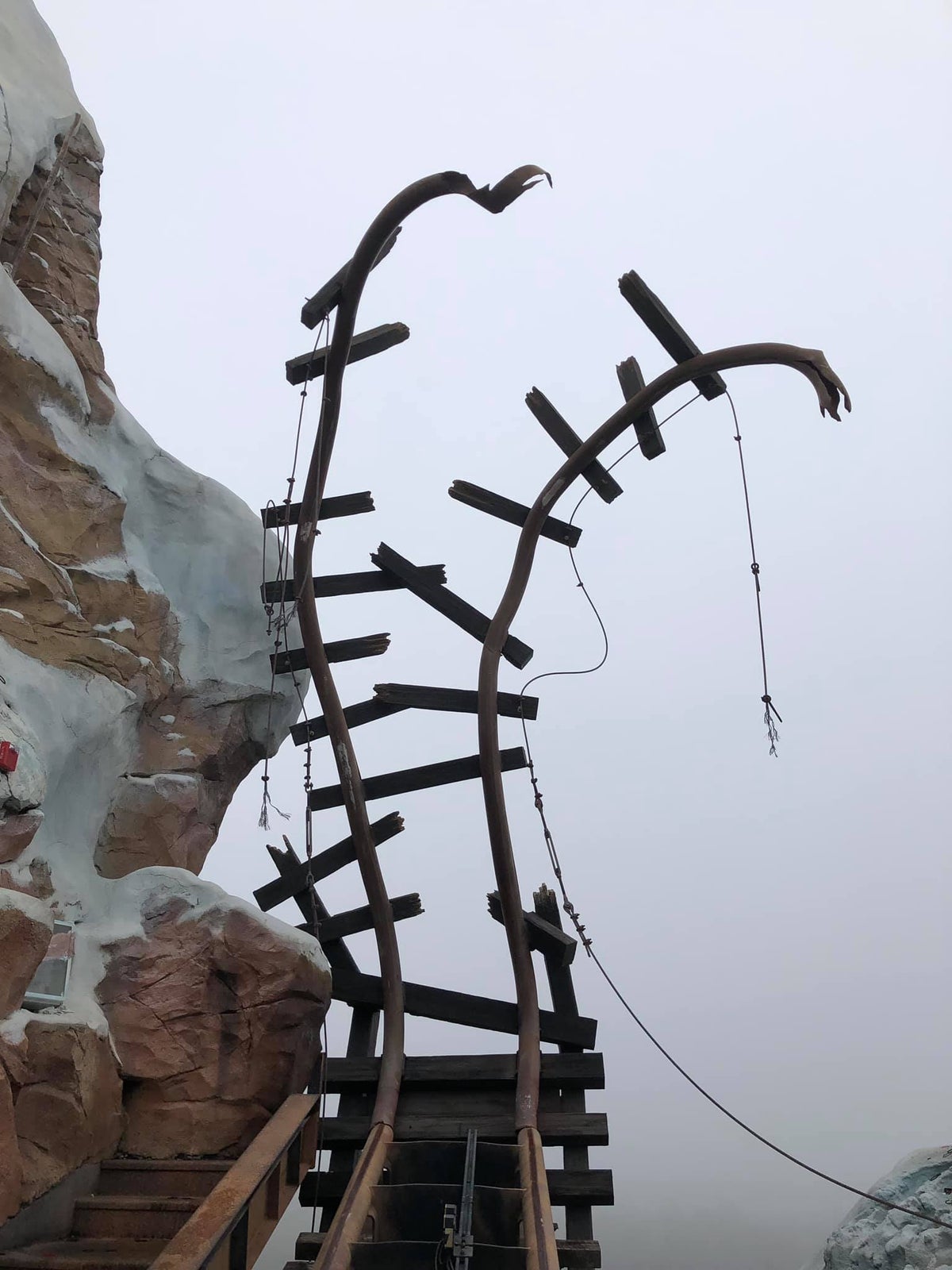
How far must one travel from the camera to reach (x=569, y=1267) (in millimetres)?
3783

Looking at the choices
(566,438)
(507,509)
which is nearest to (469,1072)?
(507,509)

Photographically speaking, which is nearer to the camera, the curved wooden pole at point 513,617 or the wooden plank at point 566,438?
the curved wooden pole at point 513,617

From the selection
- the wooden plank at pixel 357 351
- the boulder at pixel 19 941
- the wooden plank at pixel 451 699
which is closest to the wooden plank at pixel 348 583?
the wooden plank at pixel 451 699

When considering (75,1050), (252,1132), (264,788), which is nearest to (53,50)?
(264,788)

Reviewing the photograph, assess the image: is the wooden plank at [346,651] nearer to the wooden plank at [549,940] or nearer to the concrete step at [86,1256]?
the wooden plank at [549,940]

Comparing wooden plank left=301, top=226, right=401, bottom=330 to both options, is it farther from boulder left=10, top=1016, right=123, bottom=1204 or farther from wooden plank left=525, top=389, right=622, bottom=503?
boulder left=10, top=1016, right=123, bottom=1204

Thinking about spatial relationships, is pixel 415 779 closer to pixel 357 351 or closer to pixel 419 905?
pixel 419 905

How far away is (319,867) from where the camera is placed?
17.0 ft

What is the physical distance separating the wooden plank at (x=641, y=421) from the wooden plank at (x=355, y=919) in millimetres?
2660

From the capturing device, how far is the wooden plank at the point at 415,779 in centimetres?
507

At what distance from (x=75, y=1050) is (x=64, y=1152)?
35 centimetres

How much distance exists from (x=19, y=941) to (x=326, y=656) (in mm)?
2159

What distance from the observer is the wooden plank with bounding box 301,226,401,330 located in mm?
4516

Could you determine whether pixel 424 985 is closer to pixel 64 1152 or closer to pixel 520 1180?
pixel 520 1180
